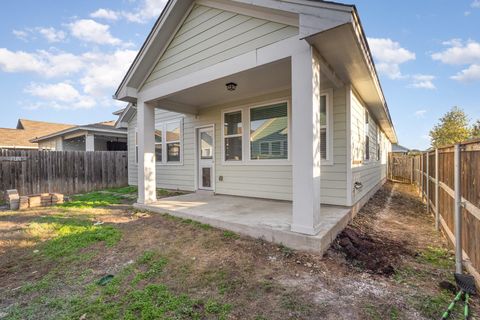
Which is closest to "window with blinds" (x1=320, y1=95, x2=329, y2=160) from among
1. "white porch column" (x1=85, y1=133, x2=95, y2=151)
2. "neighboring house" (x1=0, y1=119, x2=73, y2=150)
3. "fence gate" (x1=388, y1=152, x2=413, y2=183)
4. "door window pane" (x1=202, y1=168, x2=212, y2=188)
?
"door window pane" (x1=202, y1=168, x2=212, y2=188)

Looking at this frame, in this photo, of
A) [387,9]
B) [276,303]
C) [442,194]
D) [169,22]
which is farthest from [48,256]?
[387,9]

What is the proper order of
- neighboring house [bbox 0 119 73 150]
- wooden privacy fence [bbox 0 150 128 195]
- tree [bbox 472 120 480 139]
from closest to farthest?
wooden privacy fence [bbox 0 150 128 195] → neighboring house [bbox 0 119 73 150] → tree [bbox 472 120 480 139]

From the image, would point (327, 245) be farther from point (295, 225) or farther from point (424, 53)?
point (424, 53)

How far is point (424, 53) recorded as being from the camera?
14836 millimetres

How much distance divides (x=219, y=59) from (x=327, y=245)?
3.73 metres

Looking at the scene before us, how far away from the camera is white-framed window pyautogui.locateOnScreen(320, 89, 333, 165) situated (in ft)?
16.8

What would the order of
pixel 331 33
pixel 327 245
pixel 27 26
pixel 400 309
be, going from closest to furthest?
pixel 400 309 → pixel 331 33 → pixel 327 245 → pixel 27 26

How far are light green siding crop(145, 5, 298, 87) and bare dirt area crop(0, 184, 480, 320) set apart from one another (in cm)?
326

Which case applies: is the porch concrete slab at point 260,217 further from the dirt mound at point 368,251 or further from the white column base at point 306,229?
the dirt mound at point 368,251

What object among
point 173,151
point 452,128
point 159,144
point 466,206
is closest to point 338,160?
point 466,206

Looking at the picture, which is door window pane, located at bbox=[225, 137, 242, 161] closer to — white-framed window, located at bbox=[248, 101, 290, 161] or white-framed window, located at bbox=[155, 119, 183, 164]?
white-framed window, located at bbox=[248, 101, 290, 161]

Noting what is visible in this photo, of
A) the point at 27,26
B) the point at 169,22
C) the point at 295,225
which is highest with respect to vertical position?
the point at 27,26

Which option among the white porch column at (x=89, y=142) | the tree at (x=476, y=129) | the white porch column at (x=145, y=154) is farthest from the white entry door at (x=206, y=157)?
the tree at (x=476, y=129)

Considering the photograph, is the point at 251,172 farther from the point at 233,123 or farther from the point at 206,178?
the point at 206,178
